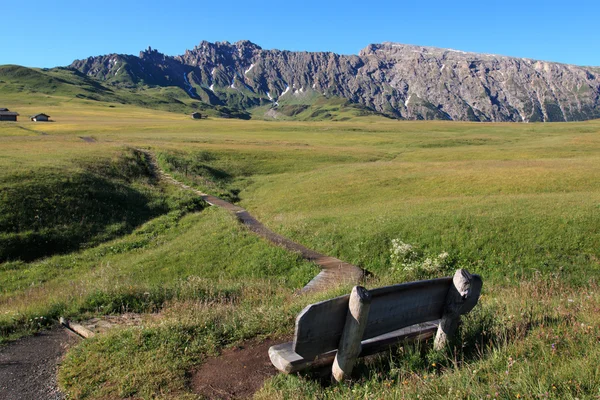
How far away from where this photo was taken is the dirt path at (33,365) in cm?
713

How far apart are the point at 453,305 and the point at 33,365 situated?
7.84 metres

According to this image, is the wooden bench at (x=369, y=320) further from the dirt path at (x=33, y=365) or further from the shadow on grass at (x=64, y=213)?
the shadow on grass at (x=64, y=213)

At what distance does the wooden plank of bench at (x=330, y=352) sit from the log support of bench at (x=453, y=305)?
0.39m

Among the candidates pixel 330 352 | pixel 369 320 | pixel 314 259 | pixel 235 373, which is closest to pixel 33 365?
pixel 235 373

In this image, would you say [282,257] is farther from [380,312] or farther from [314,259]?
[380,312]

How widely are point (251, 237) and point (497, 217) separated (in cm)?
1370

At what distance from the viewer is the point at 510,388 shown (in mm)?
5199

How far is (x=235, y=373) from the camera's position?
7.39m

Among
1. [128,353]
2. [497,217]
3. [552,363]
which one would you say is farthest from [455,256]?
[128,353]

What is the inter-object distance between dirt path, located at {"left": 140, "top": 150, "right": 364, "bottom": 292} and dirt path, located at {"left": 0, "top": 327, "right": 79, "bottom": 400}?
26.0ft

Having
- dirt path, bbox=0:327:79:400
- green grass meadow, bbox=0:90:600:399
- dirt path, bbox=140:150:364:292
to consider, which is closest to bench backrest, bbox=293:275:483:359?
green grass meadow, bbox=0:90:600:399

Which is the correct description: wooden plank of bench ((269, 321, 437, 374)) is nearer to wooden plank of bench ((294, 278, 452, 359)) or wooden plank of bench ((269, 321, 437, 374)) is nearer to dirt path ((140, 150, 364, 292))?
wooden plank of bench ((294, 278, 452, 359))

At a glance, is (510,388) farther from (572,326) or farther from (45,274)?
(45,274)

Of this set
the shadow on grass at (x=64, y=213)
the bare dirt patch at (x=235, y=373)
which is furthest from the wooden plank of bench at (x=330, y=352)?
the shadow on grass at (x=64, y=213)
